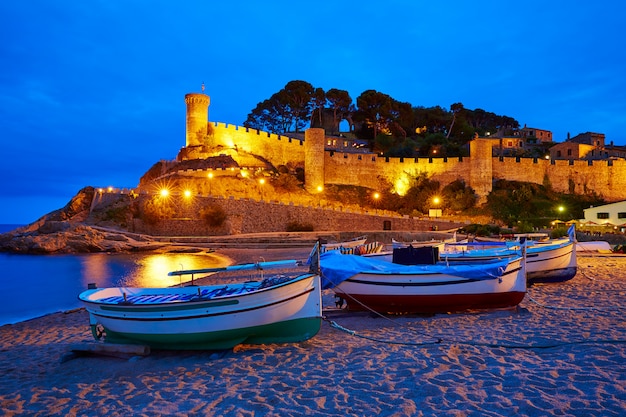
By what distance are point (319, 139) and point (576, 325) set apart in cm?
3300

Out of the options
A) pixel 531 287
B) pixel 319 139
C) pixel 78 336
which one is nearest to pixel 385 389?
pixel 78 336

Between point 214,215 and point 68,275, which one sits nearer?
point 68,275

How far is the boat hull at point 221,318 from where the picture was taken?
19.2ft

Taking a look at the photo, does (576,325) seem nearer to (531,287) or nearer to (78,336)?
(531,287)

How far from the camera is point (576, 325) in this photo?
21.6 ft

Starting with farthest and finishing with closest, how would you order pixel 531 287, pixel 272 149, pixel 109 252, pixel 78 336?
1. pixel 272 149
2. pixel 109 252
3. pixel 531 287
4. pixel 78 336

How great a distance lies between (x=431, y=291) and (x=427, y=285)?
140 millimetres

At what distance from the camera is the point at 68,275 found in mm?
18781

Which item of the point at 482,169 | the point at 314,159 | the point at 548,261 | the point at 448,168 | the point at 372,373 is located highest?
the point at 314,159

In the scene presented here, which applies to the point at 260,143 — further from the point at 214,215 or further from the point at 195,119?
the point at 214,215

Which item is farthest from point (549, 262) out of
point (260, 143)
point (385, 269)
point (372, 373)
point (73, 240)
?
point (260, 143)

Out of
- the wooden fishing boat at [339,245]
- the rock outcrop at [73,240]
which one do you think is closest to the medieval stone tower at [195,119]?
the rock outcrop at [73,240]

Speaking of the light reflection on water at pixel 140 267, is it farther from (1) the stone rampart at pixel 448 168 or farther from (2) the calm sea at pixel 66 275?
(1) the stone rampart at pixel 448 168

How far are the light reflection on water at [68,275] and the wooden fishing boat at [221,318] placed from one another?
16.2 feet
